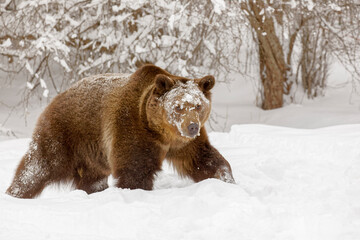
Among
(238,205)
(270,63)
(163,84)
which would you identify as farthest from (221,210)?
(270,63)

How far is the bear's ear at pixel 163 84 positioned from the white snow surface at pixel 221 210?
0.95 m

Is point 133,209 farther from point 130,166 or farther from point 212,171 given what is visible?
point 212,171

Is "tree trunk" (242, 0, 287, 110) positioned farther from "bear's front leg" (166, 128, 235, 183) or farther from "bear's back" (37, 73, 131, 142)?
"bear's front leg" (166, 128, 235, 183)

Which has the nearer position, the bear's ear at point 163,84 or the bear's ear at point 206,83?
the bear's ear at point 163,84

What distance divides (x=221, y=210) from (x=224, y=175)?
3.91 ft

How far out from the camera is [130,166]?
4.19 m

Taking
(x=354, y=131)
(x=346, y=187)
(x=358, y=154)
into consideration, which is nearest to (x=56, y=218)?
(x=346, y=187)

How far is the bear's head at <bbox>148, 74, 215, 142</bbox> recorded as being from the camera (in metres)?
4.07

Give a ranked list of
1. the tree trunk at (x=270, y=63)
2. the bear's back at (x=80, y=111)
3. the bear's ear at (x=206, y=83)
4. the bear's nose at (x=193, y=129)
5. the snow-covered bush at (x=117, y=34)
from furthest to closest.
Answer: the tree trunk at (x=270, y=63) < the snow-covered bush at (x=117, y=34) < the bear's back at (x=80, y=111) < the bear's ear at (x=206, y=83) < the bear's nose at (x=193, y=129)

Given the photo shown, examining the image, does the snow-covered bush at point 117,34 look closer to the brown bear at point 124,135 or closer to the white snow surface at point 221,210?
the brown bear at point 124,135

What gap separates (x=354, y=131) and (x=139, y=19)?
15.8 ft

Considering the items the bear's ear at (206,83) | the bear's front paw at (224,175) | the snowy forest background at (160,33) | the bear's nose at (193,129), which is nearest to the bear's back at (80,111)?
the bear's ear at (206,83)

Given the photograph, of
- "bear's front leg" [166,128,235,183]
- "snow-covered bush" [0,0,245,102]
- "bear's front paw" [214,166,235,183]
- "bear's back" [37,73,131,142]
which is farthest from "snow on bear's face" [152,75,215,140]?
"snow-covered bush" [0,0,245,102]

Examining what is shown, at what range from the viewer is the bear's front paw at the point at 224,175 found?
4.28 m
